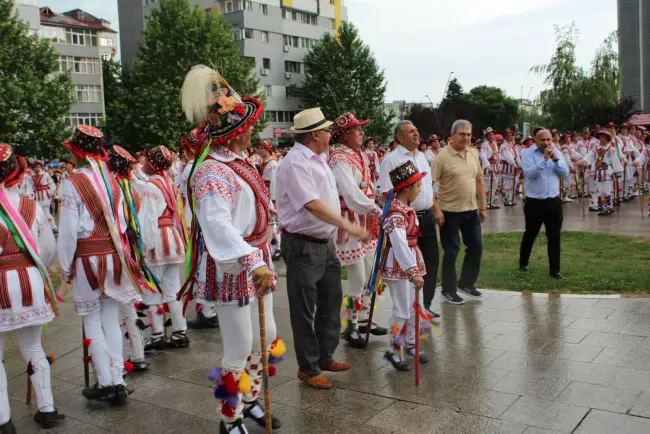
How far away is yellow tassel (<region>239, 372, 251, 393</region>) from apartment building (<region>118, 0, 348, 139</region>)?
2230 inches

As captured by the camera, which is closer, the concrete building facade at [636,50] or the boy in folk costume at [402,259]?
the boy in folk costume at [402,259]

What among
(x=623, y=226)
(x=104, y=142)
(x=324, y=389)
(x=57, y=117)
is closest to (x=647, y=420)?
(x=324, y=389)

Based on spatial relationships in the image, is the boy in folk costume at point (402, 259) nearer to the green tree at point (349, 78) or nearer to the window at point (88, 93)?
the green tree at point (349, 78)

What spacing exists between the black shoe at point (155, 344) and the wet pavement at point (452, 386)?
9 cm

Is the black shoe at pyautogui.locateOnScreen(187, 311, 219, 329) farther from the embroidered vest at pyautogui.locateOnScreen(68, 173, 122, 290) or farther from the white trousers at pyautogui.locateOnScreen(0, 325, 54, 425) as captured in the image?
the white trousers at pyautogui.locateOnScreen(0, 325, 54, 425)

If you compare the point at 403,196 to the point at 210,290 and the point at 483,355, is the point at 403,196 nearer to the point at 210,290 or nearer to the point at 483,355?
the point at 483,355

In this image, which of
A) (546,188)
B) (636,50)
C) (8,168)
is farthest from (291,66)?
(8,168)

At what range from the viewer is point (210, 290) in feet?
14.2

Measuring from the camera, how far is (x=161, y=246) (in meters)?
6.73

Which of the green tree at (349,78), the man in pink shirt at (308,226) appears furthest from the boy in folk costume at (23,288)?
the green tree at (349,78)

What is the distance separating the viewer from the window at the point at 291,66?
67188 mm

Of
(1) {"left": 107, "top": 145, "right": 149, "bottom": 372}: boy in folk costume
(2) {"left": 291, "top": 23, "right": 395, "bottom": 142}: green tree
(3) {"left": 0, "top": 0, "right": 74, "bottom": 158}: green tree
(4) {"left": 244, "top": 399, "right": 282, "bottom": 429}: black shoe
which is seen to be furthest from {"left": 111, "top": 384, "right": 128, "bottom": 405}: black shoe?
(2) {"left": 291, "top": 23, "right": 395, "bottom": 142}: green tree

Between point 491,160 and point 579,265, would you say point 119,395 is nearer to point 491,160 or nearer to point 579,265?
point 579,265

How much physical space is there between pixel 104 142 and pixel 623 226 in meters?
11.7
